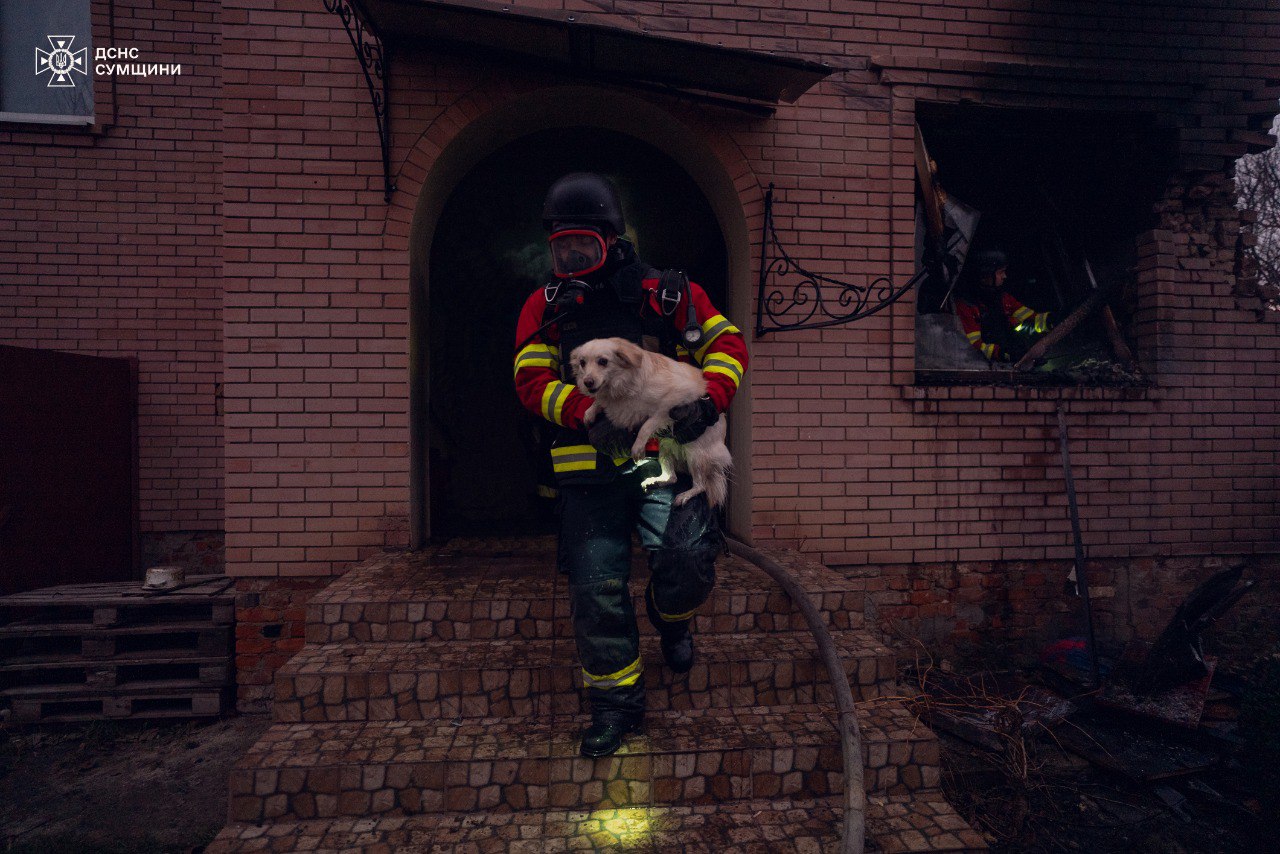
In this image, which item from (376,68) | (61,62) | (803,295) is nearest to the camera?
(376,68)

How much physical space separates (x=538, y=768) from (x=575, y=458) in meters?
1.33

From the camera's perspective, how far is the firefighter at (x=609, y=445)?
267 centimetres

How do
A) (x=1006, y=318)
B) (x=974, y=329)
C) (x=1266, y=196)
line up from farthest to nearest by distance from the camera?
1. (x=1266, y=196)
2. (x=1006, y=318)
3. (x=974, y=329)

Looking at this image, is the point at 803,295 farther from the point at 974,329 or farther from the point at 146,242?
the point at 146,242

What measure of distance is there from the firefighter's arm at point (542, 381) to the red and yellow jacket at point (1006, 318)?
12.1ft

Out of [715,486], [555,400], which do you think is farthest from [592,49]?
[715,486]

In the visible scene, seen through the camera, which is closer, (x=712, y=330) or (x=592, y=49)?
(x=712, y=330)

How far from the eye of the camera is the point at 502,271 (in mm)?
6000

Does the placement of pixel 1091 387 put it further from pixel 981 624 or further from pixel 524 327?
pixel 524 327

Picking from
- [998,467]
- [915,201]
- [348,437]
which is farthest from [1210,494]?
[348,437]

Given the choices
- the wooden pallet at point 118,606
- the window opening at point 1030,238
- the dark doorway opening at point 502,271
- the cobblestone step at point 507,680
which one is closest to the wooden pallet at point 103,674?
the wooden pallet at point 118,606

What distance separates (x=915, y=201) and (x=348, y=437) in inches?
174

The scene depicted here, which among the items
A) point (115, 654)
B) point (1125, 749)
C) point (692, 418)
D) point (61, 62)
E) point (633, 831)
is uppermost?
point (61, 62)

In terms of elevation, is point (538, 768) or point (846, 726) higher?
point (846, 726)
